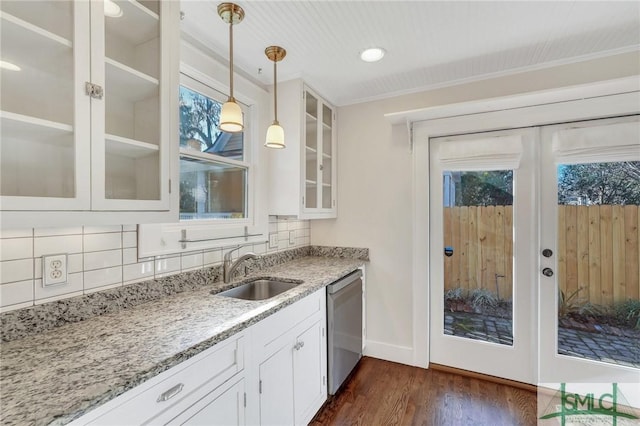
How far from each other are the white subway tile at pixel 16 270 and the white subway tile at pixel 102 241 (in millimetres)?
188

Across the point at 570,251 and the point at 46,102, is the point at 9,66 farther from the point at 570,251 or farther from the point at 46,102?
the point at 570,251

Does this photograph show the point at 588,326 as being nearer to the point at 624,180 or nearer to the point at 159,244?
the point at 624,180

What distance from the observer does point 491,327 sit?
2.36 metres

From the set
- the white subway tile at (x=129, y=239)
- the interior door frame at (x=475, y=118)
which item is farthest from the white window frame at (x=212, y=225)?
the interior door frame at (x=475, y=118)

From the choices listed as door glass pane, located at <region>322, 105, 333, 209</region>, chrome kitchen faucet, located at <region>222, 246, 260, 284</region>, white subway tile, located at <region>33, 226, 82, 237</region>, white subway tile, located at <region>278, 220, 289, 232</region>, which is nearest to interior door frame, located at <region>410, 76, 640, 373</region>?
door glass pane, located at <region>322, 105, 333, 209</region>

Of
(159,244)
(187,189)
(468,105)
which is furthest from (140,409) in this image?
(468,105)

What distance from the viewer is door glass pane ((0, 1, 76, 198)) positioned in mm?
891

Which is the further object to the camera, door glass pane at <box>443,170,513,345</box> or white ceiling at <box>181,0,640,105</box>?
door glass pane at <box>443,170,513,345</box>

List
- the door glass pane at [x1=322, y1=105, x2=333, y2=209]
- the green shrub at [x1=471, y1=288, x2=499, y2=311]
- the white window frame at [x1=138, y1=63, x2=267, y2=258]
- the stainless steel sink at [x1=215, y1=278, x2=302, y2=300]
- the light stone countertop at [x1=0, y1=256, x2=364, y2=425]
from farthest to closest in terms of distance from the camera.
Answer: the door glass pane at [x1=322, y1=105, x2=333, y2=209]
the green shrub at [x1=471, y1=288, x2=499, y2=311]
the stainless steel sink at [x1=215, y1=278, x2=302, y2=300]
the white window frame at [x1=138, y1=63, x2=267, y2=258]
the light stone countertop at [x1=0, y1=256, x2=364, y2=425]

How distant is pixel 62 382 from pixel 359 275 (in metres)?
1.92

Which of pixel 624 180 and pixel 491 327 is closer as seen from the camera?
pixel 624 180

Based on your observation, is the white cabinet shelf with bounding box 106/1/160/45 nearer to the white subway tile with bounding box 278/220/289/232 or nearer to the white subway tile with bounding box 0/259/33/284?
the white subway tile with bounding box 0/259/33/284

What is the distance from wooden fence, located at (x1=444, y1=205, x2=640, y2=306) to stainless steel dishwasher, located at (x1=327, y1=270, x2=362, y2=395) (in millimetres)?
820

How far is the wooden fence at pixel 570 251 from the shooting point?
1.98 meters
